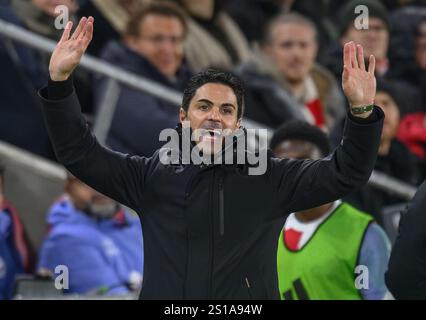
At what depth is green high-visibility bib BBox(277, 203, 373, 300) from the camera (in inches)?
228

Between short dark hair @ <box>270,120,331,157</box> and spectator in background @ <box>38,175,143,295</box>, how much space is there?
3.86ft

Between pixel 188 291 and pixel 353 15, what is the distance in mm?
5302

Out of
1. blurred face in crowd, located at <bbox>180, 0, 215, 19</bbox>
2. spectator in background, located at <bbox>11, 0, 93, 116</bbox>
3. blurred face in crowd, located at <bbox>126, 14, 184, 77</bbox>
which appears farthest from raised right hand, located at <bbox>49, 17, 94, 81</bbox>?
blurred face in crowd, located at <bbox>180, 0, 215, 19</bbox>

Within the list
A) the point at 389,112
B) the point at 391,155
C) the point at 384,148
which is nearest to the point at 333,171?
the point at 384,148

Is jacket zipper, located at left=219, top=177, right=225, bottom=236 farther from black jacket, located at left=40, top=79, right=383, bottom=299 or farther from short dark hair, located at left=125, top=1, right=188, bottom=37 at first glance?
short dark hair, located at left=125, top=1, right=188, bottom=37

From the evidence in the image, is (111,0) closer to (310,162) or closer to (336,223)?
(336,223)

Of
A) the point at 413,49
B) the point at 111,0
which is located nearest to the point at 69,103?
the point at 111,0

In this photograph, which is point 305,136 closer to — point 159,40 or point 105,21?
point 159,40

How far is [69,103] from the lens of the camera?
438 cm

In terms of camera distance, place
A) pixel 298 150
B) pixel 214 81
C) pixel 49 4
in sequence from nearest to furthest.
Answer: pixel 214 81, pixel 298 150, pixel 49 4

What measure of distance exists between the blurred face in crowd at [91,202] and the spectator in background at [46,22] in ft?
2.09

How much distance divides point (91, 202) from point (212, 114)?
294 cm

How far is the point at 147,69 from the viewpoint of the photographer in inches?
316

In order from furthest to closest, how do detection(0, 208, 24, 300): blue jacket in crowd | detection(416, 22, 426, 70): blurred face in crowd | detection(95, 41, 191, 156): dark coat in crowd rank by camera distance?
1. detection(416, 22, 426, 70): blurred face in crowd
2. detection(95, 41, 191, 156): dark coat in crowd
3. detection(0, 208, 24, 300): blue jacket in crowd
